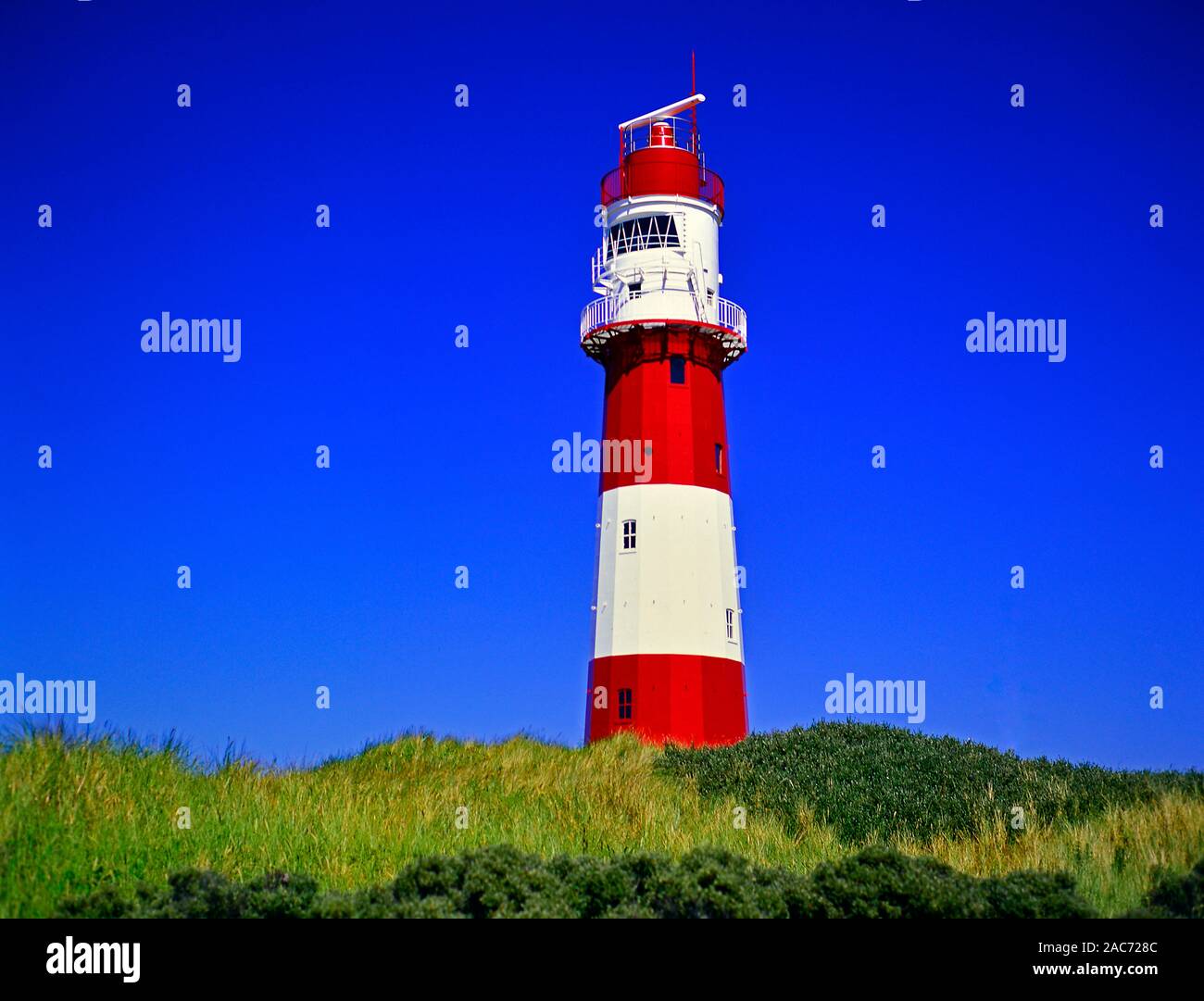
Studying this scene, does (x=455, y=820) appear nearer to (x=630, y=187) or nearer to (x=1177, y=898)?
(x=1177, y=898)

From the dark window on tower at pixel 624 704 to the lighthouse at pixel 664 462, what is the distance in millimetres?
26

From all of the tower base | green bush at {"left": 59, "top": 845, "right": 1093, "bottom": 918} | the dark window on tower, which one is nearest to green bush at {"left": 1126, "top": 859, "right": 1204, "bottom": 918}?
green bush at {"left": 59, "top": 845, "right": 1093, "bottom": 918}

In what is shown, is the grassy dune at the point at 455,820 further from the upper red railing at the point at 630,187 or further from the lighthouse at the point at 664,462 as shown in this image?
the upper red railing at the point at 630,187

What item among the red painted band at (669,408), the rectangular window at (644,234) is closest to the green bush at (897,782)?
the red painted band at (669,408)

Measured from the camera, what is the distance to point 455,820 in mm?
15516

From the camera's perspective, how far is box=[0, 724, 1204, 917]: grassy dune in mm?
12586

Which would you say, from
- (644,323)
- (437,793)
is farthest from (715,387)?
(437,793)

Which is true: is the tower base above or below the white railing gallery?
below

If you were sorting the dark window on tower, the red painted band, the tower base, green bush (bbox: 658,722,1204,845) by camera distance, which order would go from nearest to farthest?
green bush (bbox: 658,722,1204,845) < the tower base < the dark window on tower < the red painted band

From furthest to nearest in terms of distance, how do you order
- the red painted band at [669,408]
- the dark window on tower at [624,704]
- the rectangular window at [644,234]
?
the rectangular window at [644,234] → the red painted band at [669,408] → the dark window on tower at [624,704]

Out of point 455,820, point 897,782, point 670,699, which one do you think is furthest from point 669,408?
point 455,820

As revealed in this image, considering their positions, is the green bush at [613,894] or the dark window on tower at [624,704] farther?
the dark window on tower at [624,704]

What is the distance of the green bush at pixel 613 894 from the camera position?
10328 millimetres

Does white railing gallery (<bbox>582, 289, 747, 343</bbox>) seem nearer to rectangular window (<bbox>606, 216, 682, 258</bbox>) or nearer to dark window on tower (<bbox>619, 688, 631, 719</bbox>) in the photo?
rectangular window (<bbox>606, 216, 682, 258</bbox>)
